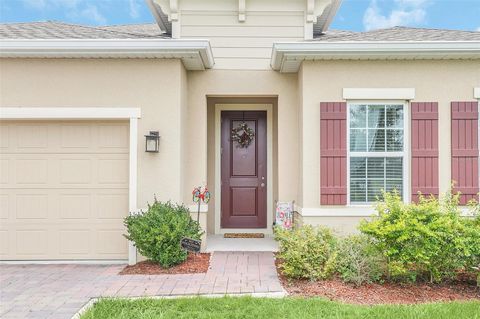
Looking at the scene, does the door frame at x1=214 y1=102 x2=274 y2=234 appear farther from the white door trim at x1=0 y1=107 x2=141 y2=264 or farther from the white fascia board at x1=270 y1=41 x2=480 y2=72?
the white door trim at x1=0 y1=107 x2=141 y2=264

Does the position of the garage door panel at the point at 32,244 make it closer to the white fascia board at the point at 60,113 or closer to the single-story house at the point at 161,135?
the single-story house at the point at 161,135

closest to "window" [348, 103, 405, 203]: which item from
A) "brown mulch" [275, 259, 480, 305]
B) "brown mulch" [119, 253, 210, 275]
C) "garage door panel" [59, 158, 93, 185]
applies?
"brown mulch" [275, 259, 480, 305]

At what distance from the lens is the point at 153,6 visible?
7488 mm

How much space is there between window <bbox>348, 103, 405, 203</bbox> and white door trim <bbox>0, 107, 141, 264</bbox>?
3257 mm

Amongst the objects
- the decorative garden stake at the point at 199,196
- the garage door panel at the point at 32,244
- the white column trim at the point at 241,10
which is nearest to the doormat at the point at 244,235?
the decorative garden stake at the point at 199,196

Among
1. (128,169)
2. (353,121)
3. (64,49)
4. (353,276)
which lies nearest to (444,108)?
(353,121)

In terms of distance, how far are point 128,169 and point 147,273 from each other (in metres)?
1.65

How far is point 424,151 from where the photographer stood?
600 centimetres

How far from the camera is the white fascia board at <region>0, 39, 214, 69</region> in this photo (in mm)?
5684

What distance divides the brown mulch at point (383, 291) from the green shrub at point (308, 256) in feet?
0.36

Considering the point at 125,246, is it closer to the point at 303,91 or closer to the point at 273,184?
the point at 273,184

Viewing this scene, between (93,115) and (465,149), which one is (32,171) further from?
(465,149)

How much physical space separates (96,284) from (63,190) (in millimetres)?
1887

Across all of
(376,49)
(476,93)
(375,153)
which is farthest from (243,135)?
(476,93)
